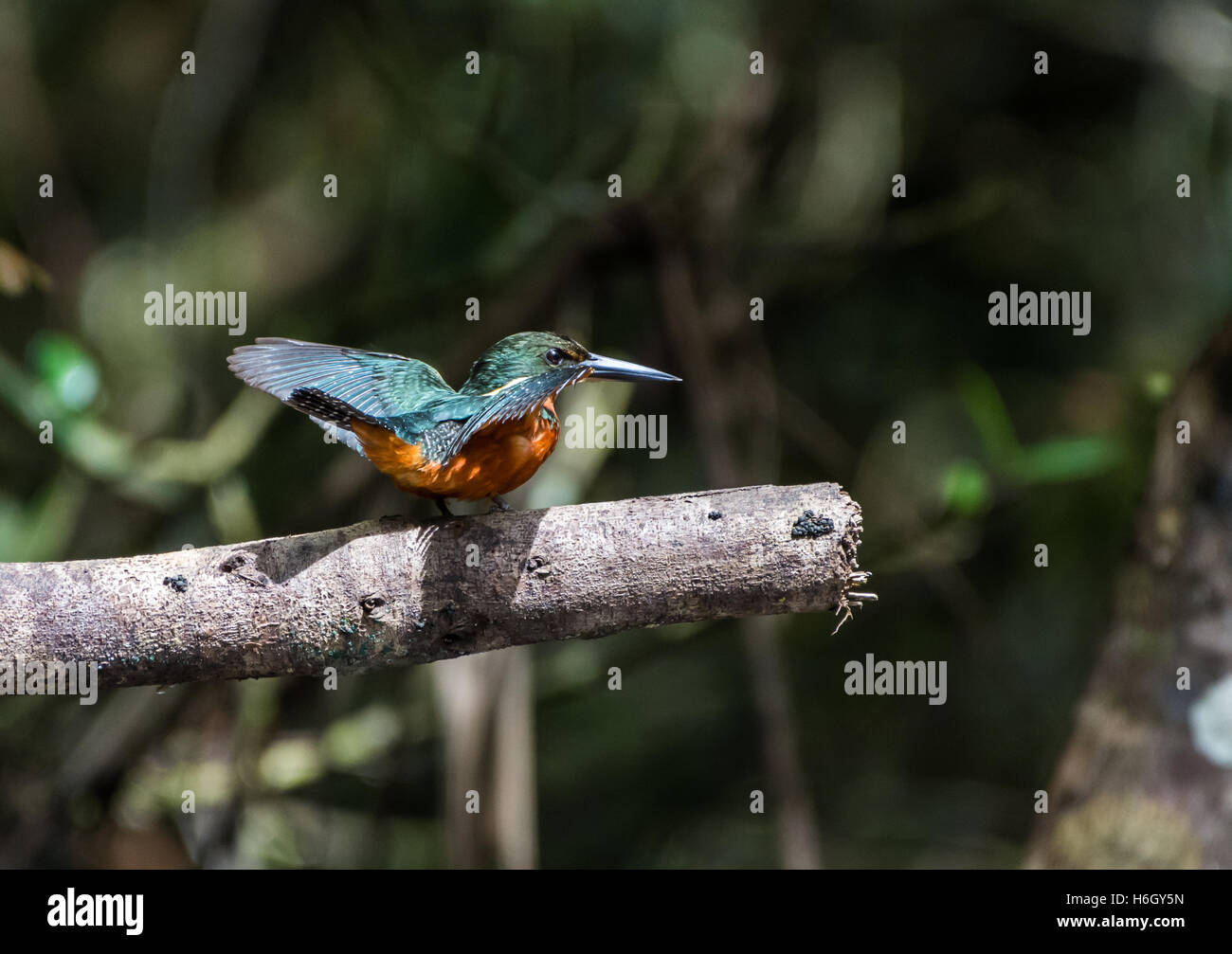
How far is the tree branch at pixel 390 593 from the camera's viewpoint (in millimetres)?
1150

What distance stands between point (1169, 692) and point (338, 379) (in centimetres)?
152

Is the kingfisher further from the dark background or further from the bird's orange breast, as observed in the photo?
the dark background

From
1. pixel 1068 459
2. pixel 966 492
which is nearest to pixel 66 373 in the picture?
pixel 966 492

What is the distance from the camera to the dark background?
8.62ft

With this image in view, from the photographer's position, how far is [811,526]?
111 cm

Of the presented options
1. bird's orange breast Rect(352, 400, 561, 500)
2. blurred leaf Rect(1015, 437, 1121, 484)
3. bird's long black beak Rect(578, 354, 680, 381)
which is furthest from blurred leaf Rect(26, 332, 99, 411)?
blurred leaf Rect(1015, 437, 1121, 484)

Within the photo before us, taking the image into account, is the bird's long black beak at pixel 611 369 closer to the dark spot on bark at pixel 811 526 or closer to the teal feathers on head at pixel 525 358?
the teal feathers on head at pixel 525 358

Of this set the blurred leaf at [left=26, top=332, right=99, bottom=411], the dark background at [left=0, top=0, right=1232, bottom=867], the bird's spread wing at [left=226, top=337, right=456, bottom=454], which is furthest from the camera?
the dark background at [left=0, top=0, right=1232, bottom=867]

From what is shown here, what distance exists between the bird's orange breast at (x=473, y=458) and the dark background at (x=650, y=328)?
3.89ft

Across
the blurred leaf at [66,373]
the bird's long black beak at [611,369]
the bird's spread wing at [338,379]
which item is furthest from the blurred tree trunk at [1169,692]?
the blurred leaf at [66,373]

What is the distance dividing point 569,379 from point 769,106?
2.08 meters

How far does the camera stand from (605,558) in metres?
1.16

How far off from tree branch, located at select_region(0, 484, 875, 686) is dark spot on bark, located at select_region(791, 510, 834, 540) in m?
0.05

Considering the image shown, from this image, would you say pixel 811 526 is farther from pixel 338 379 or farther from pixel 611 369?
pixel 338 379
